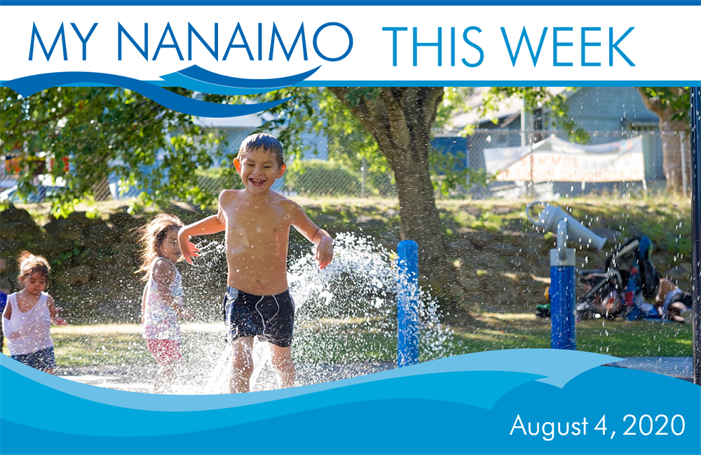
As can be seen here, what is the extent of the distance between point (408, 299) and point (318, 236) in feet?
2.30

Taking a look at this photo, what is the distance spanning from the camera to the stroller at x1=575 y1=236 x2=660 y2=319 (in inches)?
380

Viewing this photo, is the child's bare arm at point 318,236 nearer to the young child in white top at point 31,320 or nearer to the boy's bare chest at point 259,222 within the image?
the boy's bare chest at point 259,222

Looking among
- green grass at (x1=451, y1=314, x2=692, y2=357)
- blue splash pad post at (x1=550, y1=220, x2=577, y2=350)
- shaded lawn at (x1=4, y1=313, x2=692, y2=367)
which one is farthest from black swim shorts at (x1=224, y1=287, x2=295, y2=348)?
green grass at (x1=451, y1=314, x2=692, y2=357)

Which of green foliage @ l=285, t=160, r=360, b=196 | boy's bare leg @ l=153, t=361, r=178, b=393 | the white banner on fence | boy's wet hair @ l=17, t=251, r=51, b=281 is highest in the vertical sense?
the white banner on fence

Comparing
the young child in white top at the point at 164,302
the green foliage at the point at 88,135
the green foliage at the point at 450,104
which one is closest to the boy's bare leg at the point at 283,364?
the young child in white top at the point at 164,302

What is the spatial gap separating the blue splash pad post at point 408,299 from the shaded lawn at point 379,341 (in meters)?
2.05

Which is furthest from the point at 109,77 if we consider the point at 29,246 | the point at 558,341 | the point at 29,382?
the point at 29,246

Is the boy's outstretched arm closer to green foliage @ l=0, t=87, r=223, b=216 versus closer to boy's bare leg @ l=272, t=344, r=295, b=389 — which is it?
boy's bare leg @ l=272, t=344, r=295, b=389

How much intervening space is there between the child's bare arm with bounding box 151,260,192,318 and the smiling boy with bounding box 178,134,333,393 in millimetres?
628

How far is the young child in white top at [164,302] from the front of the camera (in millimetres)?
4793

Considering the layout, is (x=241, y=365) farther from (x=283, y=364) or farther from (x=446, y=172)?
(x=446, y=172)

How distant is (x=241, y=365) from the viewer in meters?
4.22
